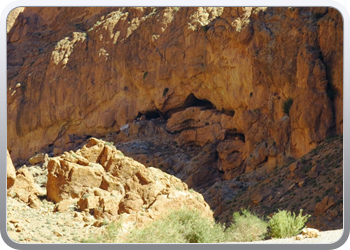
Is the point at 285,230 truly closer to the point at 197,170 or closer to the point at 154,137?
the point at 197,170

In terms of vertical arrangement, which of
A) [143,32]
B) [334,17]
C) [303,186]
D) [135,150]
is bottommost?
[135,150]

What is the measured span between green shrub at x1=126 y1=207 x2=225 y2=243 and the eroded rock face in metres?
0.81

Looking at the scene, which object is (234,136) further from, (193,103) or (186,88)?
(186,88)

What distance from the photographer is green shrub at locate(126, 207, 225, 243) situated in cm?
2062

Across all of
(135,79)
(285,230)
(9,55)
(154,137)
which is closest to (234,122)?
(154,137)

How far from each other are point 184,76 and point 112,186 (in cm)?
2527

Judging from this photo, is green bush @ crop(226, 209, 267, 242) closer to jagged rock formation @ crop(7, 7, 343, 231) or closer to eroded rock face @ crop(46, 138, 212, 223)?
eroded rock face @ crop(46, 138, 212, 223)

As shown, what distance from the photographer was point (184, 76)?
167ft

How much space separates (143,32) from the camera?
178ft

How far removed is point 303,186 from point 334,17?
11.0 meters

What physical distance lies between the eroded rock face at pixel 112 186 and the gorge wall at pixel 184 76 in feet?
50.1

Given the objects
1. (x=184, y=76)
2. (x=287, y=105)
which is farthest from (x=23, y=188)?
(x=184, y=76)

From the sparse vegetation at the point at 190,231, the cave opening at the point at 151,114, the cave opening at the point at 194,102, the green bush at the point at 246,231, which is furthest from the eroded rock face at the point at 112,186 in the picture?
the cave opening at the point at 151,114

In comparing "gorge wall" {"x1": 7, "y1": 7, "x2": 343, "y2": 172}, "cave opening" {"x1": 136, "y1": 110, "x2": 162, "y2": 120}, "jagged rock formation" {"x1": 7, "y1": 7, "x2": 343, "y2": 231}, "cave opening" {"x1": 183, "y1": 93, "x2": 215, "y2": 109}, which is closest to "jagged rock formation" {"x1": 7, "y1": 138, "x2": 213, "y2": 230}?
"jagged rock formation" {"x1": 7, "y1": 7, "x2": 343, "y2": 231}
